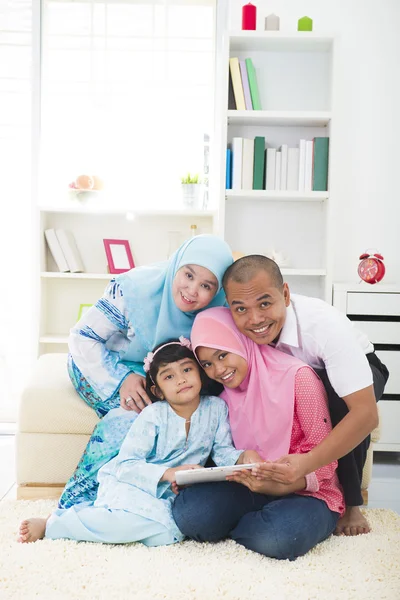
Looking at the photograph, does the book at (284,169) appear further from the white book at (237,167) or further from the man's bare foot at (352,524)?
the man's bare foot at (352,524)

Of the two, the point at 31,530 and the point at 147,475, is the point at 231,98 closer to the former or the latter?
the point at 147,475

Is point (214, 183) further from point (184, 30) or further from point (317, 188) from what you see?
point (184, 30)

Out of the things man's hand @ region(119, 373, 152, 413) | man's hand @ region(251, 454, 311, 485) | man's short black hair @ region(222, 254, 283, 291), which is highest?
man's short black hair @ region(222, 254, 283, 291)

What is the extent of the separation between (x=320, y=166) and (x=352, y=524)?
6.44 ft

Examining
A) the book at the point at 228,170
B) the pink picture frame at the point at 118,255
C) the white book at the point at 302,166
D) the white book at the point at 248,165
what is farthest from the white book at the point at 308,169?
the pink picture frame at the point at 118,255

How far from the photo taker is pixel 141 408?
2.08 metres

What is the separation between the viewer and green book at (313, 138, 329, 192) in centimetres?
341

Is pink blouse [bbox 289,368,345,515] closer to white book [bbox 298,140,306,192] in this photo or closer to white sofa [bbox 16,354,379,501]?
white sofa [bbox 16,354,379,501]

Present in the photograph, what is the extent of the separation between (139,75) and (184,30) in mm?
354

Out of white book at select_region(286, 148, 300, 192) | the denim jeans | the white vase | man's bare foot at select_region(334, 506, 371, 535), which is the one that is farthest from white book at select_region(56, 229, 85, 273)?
man's bare foot at select_region(334, 506, 371, 535)

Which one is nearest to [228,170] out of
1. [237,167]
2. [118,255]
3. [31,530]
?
[237,167]

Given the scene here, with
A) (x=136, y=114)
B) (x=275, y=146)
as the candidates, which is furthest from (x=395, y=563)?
(x=136, y=114)

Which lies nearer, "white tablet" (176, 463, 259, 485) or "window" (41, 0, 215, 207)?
"white tablet" (176, 463, 259, 485)

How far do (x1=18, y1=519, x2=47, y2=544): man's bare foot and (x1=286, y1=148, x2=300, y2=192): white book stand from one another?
2.16 metres
